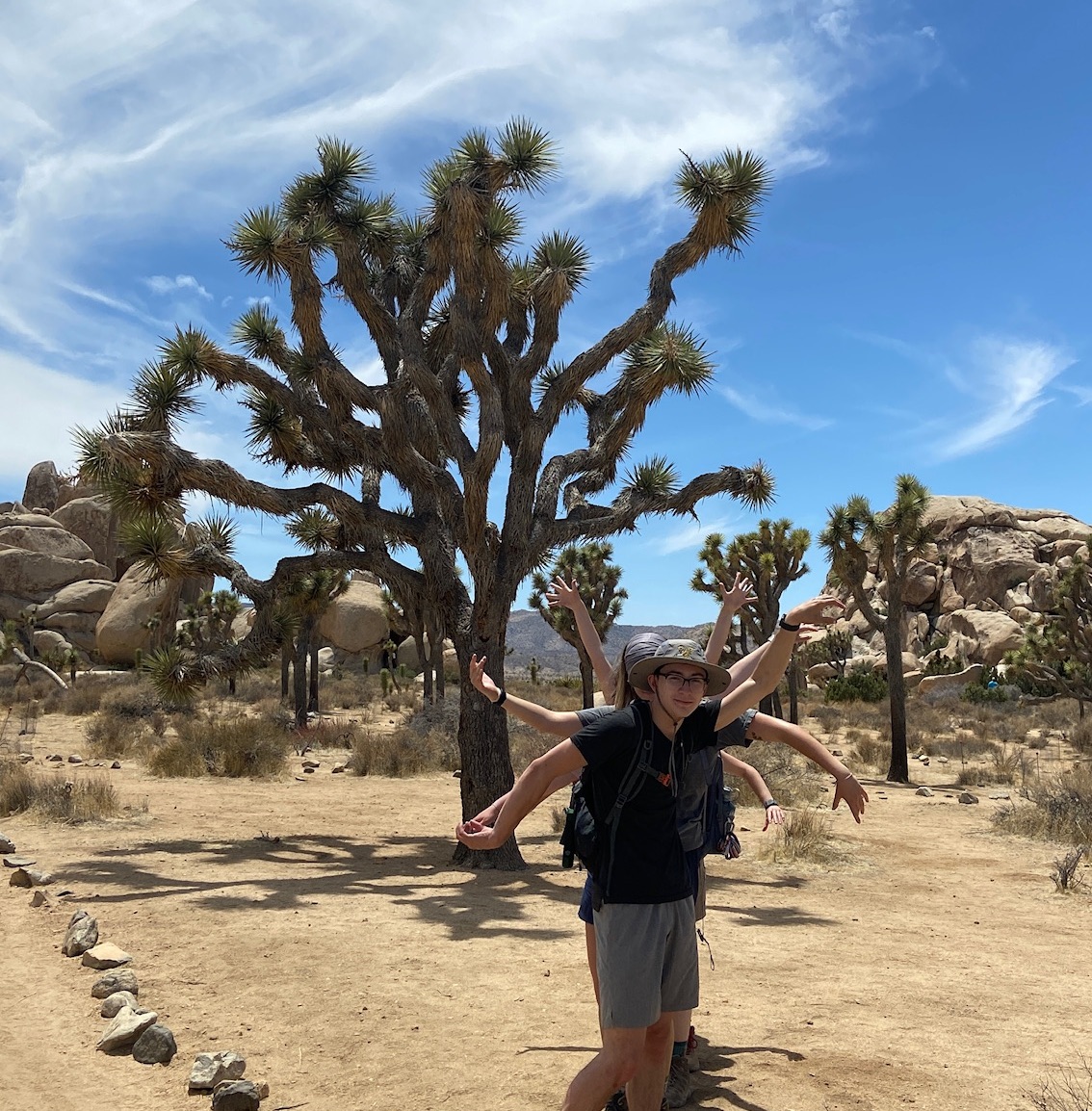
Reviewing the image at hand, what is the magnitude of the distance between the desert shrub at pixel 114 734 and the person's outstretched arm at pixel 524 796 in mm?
14230

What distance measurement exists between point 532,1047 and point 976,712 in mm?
26117

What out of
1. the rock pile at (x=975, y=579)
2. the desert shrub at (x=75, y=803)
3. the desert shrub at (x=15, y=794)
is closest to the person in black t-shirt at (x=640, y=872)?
the desert shrub at (x=75, y=803)

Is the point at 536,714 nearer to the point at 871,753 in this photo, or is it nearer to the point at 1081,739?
the point at 871,753

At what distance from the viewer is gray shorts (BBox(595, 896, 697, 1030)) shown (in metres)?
2.79

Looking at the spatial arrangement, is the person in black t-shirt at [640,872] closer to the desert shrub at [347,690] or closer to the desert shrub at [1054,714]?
the desert shrub at [1054,714]

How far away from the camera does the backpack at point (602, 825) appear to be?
112 inches

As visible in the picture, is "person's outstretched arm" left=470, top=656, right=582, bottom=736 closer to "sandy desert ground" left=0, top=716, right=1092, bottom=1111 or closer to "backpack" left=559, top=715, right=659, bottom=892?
"backpack" left=559, top=715, right=659, bottom=892

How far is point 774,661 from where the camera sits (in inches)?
122

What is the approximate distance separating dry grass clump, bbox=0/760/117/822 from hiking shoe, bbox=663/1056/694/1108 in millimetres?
8036

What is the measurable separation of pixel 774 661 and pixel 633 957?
0.97 meters

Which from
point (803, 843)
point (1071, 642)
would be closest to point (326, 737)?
point (803, 843)

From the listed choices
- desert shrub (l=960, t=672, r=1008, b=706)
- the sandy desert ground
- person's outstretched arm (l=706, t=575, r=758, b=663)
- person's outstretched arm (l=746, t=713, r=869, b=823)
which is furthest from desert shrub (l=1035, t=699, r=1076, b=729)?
person's outstretched arm (l=746, t=713, r=869, b=823)

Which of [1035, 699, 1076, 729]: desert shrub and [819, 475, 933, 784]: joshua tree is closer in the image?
[819, 475, 933, 784]: joshua tree

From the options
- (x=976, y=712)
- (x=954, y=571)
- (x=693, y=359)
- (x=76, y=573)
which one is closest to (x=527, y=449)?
(x=693, y=359)
